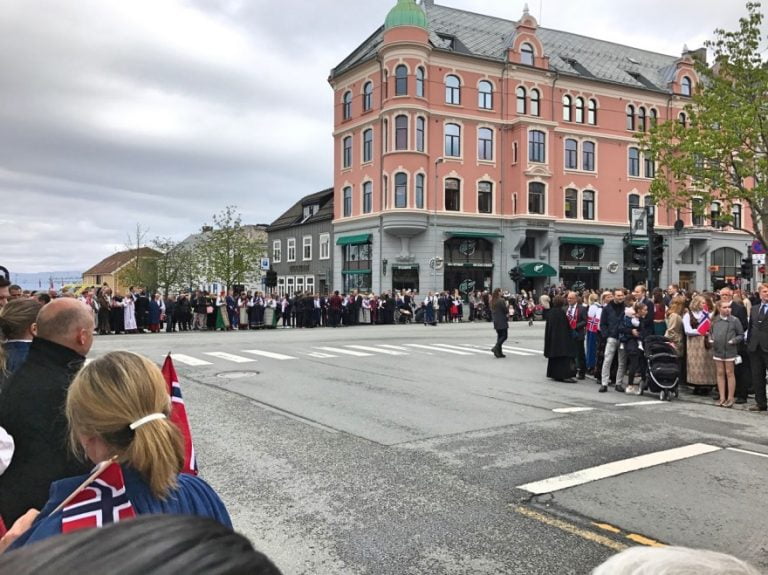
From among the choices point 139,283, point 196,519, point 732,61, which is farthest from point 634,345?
point 139,283

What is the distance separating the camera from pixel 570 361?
520 inches

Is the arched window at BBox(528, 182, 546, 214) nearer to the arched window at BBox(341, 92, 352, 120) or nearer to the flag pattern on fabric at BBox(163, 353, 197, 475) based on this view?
the arched window at BBox(341, 92, 352, 120)

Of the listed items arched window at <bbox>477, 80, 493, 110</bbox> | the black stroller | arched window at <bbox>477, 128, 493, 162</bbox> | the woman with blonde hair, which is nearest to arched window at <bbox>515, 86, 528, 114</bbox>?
arched window at <bbox>477, 80, 493, 110</bbox>

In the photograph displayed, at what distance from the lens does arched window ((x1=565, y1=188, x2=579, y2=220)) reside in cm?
4369

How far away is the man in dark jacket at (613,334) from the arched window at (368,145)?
1183 inches

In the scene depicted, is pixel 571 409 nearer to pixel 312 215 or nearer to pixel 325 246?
pixel 325 246

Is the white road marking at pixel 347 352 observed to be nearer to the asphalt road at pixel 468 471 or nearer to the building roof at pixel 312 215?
the asphalt road at pixel 468 471

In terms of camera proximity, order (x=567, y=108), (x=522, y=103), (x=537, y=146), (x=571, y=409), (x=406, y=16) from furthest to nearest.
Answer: (x=567, y=108) → (x=522, y=103) → (x=537, y=146) → (x=406, y=16) → (x=571, y=409)

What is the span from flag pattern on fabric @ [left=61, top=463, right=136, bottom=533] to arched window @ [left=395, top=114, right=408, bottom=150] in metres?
37.7

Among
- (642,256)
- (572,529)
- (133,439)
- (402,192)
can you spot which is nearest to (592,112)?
(402,192)

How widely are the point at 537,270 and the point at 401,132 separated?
1291 cm

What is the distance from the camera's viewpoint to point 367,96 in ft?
134

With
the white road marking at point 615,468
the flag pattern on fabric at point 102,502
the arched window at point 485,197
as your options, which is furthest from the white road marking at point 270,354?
the arched window at point 485,197

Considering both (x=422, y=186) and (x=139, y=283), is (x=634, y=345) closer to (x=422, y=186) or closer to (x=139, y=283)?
(x=422, y=186)
